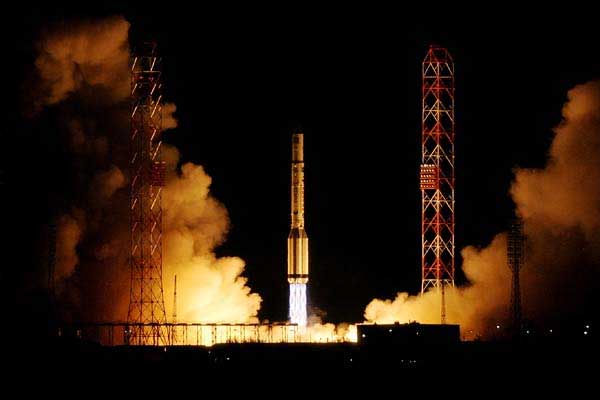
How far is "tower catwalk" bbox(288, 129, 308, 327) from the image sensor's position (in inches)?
5108

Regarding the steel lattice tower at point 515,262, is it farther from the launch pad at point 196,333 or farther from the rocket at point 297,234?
the rocket at point 297,234

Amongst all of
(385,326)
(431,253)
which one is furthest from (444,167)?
(385,326)

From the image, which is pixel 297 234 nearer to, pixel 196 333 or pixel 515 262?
pixel 196 333

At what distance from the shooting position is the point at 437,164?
12562 cm

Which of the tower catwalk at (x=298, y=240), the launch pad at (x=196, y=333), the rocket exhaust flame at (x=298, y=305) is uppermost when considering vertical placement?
the tower catwalk at (x=298, y=240)

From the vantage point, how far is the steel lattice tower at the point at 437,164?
125625 millimetres

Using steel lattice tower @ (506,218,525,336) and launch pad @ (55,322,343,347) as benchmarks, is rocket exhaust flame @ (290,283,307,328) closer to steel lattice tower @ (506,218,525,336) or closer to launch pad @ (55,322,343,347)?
launch pad @ (55,322,343,347)

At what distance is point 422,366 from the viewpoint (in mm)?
120938

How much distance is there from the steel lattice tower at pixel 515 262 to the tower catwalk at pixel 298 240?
8.83m

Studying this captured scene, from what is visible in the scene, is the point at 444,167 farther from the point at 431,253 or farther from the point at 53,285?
the point at 53,285

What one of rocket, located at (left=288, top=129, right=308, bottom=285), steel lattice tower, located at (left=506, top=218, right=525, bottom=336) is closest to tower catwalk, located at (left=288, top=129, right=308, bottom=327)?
rocket, located at (left=288, top=129, right=308, bottom=285)

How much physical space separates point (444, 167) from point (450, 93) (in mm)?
10131

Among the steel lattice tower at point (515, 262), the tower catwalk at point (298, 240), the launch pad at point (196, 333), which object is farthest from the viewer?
the tower catwalk at point (298, 240)

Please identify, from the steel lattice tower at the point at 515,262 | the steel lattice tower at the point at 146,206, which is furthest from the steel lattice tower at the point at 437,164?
the steel lattice tower at the point at 146,206
